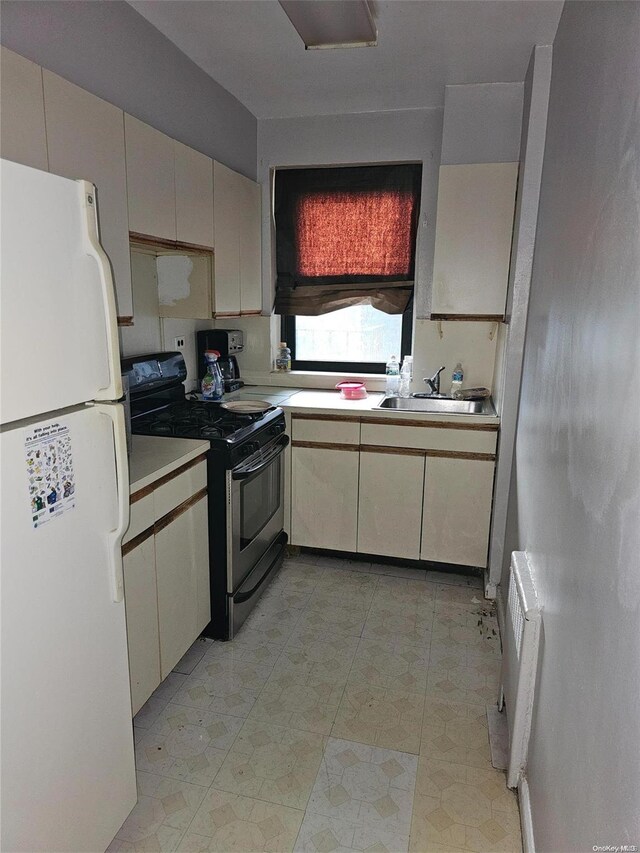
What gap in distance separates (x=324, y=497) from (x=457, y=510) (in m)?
0.74

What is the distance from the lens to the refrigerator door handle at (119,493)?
1.36 meters

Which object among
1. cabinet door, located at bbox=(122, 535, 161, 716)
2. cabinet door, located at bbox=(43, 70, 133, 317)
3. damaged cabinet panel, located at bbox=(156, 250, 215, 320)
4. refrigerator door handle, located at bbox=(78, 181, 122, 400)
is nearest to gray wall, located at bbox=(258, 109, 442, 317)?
damaged cabinet panel, located at bbox=(156, 250, 215, 320)

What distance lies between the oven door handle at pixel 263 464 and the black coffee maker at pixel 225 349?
0.69 meters

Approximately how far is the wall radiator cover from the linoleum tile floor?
0.68ft

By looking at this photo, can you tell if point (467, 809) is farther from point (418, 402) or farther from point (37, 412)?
point (418, 402)

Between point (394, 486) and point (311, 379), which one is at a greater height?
point (311, 379)

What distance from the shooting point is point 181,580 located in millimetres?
2186

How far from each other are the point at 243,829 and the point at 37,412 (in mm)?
1346

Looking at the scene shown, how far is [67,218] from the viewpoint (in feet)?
3.89

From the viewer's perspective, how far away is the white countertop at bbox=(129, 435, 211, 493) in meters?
1.88

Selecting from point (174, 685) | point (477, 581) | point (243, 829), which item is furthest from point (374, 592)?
point (243, 829)

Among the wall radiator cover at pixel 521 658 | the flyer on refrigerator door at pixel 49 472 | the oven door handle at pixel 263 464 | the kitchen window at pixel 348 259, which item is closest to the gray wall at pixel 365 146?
the kitchen window at pixel 348 259

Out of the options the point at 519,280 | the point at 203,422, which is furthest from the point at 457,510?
the point at 203,422

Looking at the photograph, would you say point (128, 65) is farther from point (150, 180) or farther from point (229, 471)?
point (229, 471)
